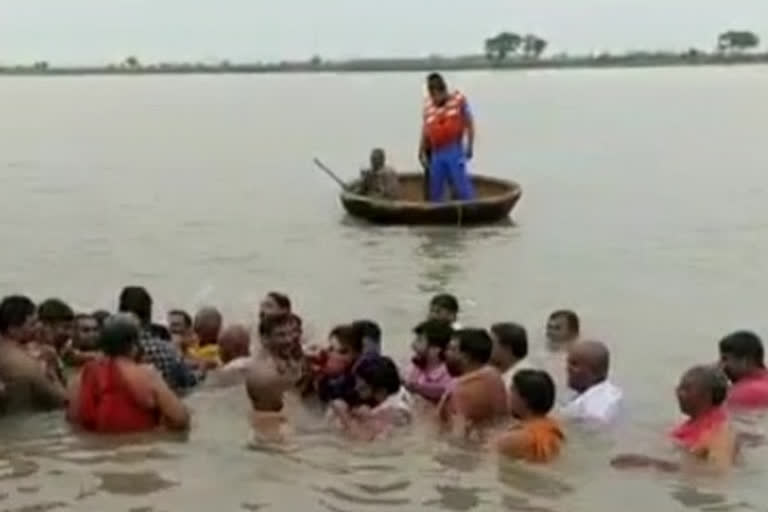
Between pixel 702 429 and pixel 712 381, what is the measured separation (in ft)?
1.42

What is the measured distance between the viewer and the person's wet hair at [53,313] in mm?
10570

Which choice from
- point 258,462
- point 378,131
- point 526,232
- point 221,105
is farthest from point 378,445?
point 221,105

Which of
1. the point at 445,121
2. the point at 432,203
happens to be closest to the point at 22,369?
the point at 445,121

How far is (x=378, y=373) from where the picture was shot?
9484mm

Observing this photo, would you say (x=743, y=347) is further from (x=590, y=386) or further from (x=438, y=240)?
(x=438, y=240)

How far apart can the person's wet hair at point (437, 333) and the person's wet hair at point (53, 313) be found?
2.36 metres

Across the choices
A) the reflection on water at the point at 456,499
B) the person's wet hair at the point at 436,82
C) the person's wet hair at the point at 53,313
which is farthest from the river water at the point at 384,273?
the person's wet hair at the point at 436,82

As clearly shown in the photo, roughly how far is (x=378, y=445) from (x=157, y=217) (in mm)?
16586

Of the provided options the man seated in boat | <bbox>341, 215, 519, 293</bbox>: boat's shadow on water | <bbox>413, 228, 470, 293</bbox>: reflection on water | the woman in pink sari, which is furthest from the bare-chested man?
the man seated in boat

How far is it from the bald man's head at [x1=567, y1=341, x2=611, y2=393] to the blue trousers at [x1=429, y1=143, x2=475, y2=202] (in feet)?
36.2

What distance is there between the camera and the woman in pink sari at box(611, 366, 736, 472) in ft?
28.5

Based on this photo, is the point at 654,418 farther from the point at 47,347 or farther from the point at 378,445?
the point at 47,347

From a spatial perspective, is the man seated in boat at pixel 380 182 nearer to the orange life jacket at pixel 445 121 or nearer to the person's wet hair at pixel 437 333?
the orange life jacket at pixel 445 121

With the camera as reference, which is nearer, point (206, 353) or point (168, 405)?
point (168, 405)
